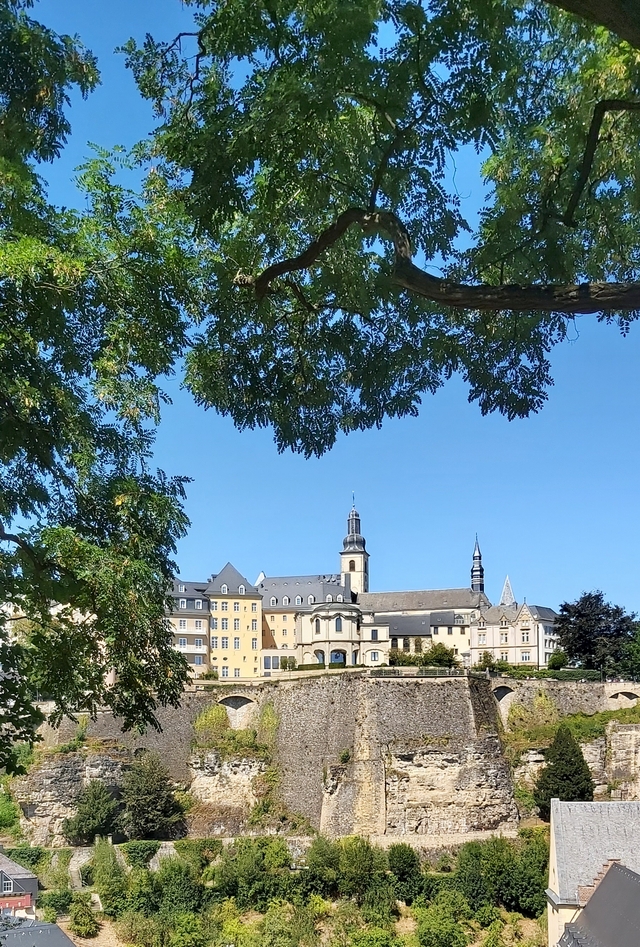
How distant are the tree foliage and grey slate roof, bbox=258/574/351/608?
1569 centimetres

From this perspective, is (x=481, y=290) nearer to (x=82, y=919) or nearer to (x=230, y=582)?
(x=82, y=919)

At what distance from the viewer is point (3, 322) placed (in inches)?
189

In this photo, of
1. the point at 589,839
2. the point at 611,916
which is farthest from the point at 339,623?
the point at 611,916

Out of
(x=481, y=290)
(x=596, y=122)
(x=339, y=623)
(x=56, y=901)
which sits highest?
(x=596, y=122)

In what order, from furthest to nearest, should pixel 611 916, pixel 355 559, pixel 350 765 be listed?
pixel 355 559 → pixel 350 765 → pixel 611 916

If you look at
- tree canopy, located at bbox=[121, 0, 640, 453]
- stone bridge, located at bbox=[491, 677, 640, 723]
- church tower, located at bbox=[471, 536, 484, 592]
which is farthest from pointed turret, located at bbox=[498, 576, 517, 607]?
tree canopy, located at bbox=[121, 0, 640, 453]

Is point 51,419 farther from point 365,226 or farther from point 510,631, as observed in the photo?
point 510,631

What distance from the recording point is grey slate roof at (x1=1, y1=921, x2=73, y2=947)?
18.3m

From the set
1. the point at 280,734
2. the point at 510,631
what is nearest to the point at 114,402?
the point at 280,734

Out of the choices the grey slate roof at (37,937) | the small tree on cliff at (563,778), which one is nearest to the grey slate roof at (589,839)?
the small tree on cliff at (563,778)

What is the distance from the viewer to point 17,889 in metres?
24.7

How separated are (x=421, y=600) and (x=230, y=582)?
1731 centimetres

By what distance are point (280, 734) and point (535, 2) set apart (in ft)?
104

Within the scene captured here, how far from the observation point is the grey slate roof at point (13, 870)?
25.2m
